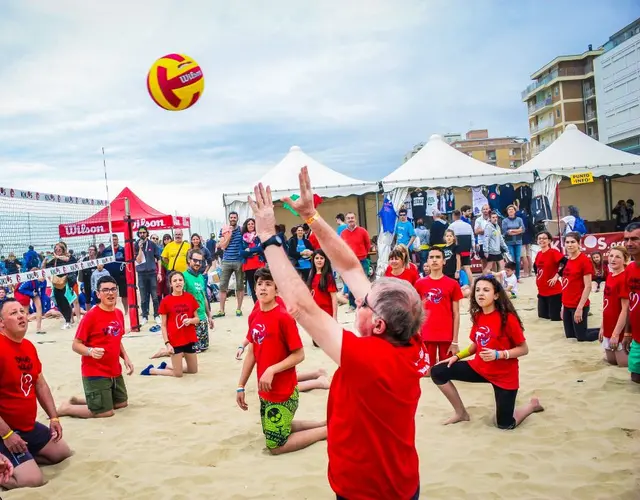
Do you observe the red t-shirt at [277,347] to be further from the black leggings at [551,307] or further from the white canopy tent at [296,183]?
the white canopy tent at [296,183]

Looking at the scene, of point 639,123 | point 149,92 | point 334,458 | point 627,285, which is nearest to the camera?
point 334,458

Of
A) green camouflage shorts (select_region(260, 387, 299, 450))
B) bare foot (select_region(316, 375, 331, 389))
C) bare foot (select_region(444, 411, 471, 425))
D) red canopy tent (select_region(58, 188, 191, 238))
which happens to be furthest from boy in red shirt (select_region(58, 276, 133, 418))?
red canopy tent (select_region(58, 188, 191, 238))

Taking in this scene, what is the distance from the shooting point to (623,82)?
2467 cm

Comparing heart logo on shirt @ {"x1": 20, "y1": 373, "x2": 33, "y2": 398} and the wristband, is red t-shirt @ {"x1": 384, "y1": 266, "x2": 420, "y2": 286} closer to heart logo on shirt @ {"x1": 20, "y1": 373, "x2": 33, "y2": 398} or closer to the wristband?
heart logo on shirt @ {"x1": 20, "y1": 373, "x2": 33, "y2": 398}

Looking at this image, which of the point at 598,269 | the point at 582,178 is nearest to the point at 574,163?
the point at 582,178

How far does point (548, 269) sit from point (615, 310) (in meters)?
2.29

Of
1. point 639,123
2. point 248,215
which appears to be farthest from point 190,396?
point 639,123

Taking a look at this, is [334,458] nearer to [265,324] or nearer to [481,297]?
[265,324]

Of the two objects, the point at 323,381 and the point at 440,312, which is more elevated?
the point at 440,312

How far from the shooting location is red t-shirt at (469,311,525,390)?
4105 mm

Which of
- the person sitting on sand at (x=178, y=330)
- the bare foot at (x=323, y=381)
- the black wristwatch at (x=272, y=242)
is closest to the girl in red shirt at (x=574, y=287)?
the bare foot at (x=323, y=381)

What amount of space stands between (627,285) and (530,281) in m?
7.59

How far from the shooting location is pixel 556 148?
15.6m

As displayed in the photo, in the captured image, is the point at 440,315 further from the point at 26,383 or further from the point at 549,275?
the point at 26,383
